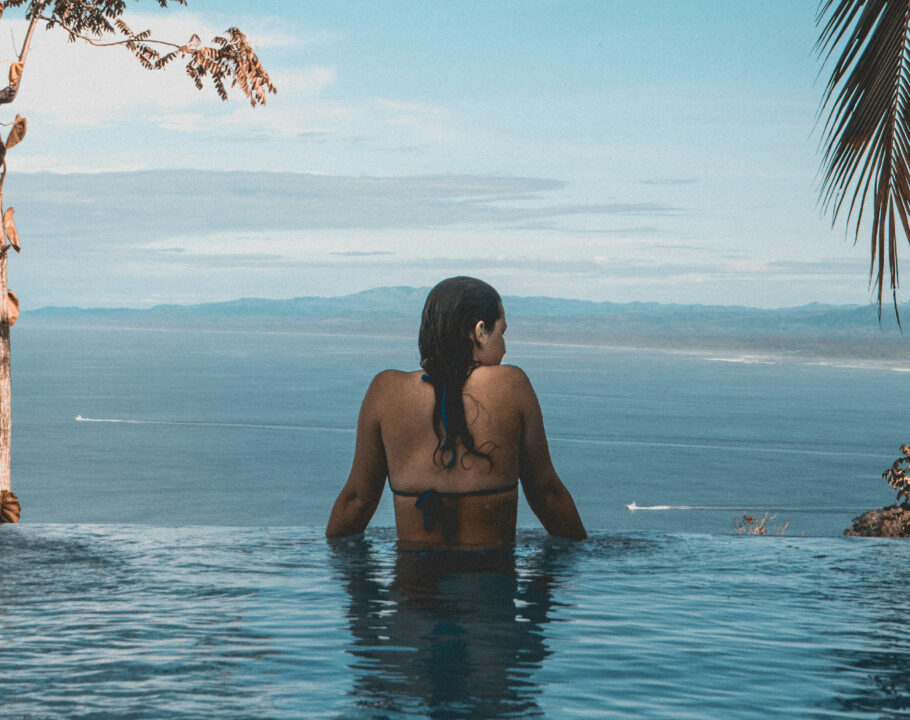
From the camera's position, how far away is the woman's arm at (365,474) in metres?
5.27

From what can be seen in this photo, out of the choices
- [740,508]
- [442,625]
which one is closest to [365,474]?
[442,625]

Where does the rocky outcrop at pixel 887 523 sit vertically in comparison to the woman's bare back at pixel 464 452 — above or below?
below

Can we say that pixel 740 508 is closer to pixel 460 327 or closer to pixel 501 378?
pixel 501 378

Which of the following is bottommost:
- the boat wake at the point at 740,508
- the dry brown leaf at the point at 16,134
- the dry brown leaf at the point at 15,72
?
the boat wake at the point at 740,508

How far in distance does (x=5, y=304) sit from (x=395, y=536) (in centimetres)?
957

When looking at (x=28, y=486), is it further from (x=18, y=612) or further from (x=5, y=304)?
(x=18, y=612)

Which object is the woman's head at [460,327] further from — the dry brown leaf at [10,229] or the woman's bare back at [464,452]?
the dry brown leaf at [10,229]

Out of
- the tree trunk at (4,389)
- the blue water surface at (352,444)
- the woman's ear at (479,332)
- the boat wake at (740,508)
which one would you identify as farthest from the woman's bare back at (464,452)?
the boat wake at (740,508)

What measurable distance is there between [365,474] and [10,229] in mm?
9322

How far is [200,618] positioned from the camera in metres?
4.67

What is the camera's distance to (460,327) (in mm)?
5027

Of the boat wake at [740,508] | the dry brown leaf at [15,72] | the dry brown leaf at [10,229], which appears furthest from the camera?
the boat wake at [740,508]

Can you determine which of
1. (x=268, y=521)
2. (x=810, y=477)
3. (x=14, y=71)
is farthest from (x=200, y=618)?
(x=810, y=477)

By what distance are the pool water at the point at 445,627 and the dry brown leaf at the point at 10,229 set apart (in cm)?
768
